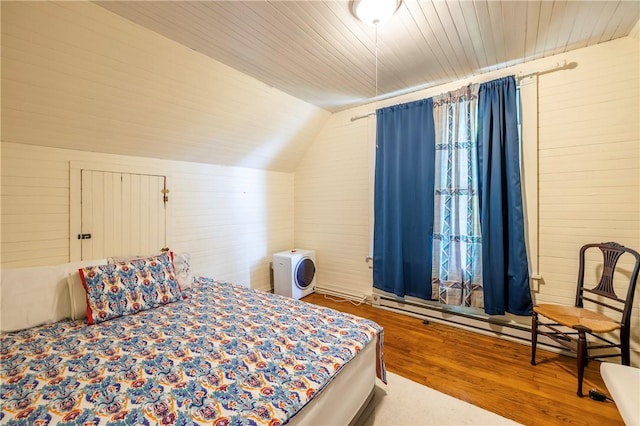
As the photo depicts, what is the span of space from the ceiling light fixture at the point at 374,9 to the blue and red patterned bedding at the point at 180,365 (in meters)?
2.11

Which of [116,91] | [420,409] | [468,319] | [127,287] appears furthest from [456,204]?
[116,91]

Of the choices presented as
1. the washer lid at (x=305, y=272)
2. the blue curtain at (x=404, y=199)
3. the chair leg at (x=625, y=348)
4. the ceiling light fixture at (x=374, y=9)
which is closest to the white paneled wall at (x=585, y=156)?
the chair leg at (x=625, y=348)

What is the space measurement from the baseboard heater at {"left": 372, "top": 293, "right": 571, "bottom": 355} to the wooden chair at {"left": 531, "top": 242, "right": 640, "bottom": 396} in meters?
0.26

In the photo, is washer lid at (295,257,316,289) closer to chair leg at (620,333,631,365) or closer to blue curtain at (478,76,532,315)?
blue curtain at (478,76,532,315)

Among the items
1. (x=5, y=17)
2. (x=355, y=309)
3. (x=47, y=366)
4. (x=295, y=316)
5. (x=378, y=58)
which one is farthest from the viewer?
(x=355, y=309)

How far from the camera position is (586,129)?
2.33m

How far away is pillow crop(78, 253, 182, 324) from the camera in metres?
1.97

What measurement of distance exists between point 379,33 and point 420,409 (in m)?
2.74

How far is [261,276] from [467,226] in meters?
2.79

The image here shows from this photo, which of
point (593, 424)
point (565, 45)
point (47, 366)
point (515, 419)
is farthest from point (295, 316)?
point (565, 45)

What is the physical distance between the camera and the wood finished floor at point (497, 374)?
1.76 meters

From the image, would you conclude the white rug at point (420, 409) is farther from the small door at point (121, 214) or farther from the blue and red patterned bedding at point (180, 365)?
the small door at point (121, 214)

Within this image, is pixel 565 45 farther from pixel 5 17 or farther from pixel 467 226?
pixel 5 17

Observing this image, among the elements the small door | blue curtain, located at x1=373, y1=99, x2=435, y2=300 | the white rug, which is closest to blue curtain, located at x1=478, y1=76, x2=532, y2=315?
blue curtain, located at x1=373, y1=99, x2=435, y2=300
